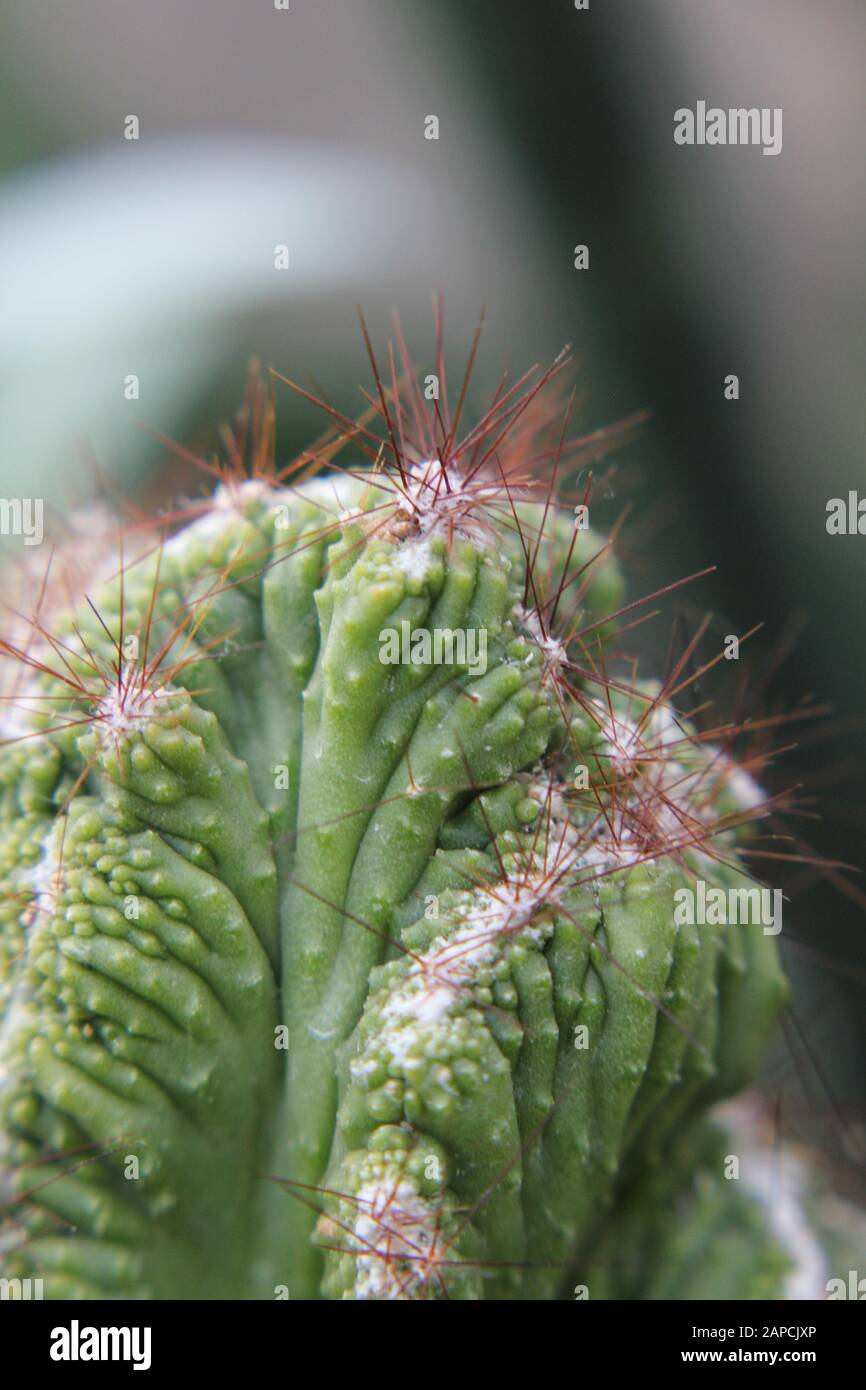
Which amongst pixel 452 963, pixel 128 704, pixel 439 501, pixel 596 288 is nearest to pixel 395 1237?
pixel 452 963

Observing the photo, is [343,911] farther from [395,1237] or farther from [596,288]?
[596,288]

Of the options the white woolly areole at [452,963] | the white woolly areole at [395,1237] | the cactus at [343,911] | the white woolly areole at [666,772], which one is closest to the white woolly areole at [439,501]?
the cactus at [343,911]

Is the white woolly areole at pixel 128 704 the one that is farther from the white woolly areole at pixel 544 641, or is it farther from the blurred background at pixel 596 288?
the blurred background at pixel 596 288

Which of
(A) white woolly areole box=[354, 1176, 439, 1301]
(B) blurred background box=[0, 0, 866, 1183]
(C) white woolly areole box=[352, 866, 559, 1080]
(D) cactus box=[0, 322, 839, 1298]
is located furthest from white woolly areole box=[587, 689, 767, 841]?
(B) blurred background box=[0, 0, 866, 1183]

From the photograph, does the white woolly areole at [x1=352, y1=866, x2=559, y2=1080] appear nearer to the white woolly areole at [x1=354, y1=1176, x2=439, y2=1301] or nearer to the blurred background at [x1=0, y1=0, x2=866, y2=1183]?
the white woolly areole at [x1=354, y1=1176, x2=439, y2=1301]

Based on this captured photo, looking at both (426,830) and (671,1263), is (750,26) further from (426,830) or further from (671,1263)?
(671,1263)

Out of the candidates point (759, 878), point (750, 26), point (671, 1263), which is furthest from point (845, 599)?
point (671, 1263)
